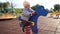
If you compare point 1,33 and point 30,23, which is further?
point 1,33

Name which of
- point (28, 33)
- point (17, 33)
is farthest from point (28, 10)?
point (17, 33)

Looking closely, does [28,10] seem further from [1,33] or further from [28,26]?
[1,33]

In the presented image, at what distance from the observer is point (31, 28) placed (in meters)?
3.38

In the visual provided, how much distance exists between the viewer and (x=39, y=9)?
3.23 meters

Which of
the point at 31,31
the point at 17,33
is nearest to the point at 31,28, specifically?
the point at 31,31

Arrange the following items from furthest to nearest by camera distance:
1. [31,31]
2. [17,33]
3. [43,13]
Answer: [17,33], [31,31], [43,13]

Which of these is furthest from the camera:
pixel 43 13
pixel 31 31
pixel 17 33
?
pixel 17 33

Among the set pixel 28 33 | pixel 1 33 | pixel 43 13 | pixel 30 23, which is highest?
pixel 43 13

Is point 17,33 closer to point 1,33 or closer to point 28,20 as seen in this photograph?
point 1,33

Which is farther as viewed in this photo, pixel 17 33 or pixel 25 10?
pixel 17 33

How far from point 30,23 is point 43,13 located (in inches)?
13.4

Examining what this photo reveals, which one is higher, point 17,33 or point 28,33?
point 28,33

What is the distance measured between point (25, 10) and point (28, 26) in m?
0.34

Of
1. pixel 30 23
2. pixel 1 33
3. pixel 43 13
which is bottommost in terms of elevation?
pixel 1 33
